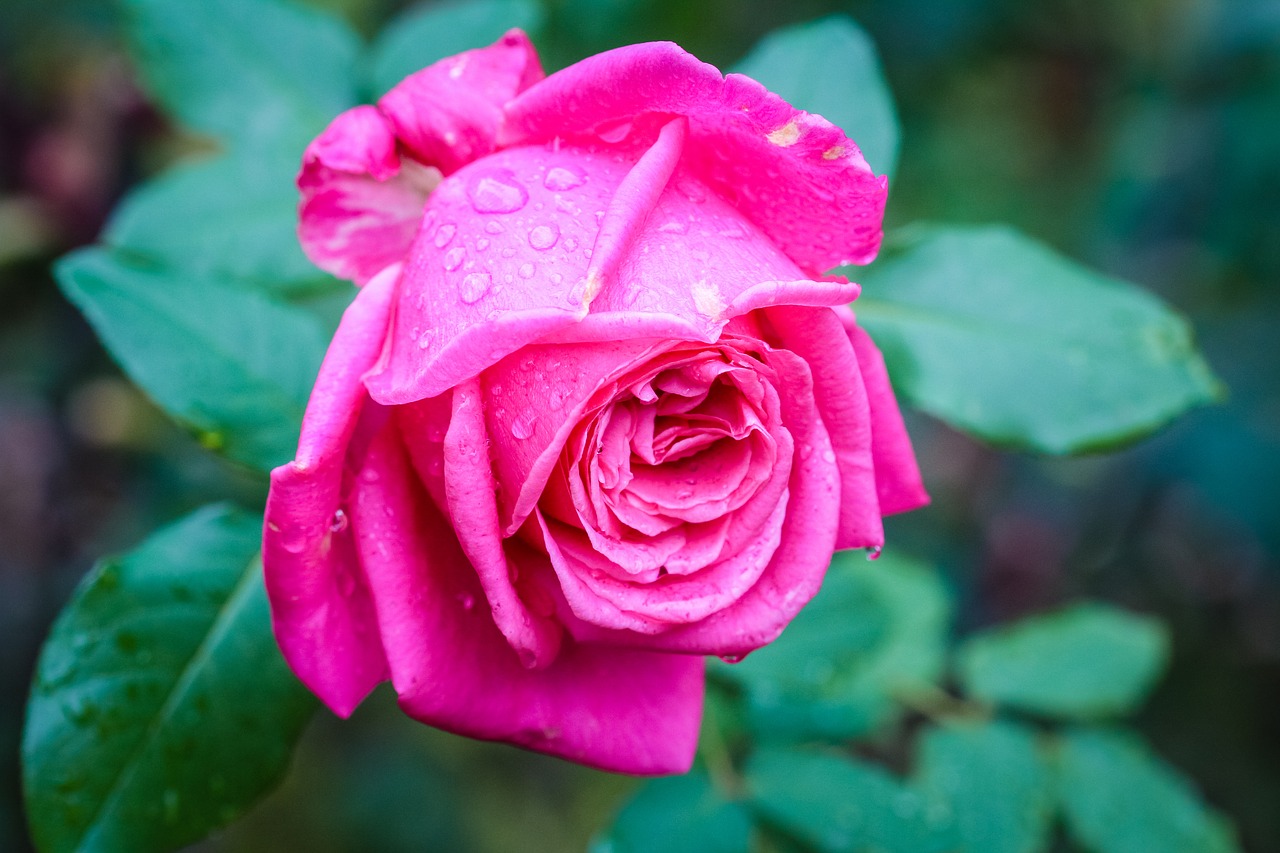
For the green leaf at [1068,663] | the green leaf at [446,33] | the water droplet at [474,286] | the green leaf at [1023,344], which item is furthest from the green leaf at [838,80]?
the green leaf at [1068,663]

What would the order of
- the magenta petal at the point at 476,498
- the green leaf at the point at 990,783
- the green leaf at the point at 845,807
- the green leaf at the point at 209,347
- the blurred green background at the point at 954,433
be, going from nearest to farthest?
the magenta petal at the point at 476,498 < the green leaf at the point at 209,347 < the green leaf at the point at 845,807 < the green leaf at the point at 990,783 < the blurred green background at the point at 954,433

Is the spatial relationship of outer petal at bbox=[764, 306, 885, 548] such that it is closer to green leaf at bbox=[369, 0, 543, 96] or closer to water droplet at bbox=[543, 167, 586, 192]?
water droplet at bbox=[543, 167, 586, 192]

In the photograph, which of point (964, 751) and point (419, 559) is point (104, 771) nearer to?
point (419, 559)

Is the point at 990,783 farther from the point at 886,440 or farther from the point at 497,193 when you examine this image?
the point at 497,193

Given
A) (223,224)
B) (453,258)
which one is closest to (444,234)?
(453,258)

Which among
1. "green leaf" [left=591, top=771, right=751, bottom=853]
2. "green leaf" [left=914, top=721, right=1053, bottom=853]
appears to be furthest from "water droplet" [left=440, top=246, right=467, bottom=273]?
"green leaf" [left=914, top=721, right=1053, bottom=853]

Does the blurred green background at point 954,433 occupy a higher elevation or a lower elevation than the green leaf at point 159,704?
lower

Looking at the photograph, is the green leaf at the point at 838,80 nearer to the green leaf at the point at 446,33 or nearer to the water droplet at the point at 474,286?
the green leaf at the point at 446,33
